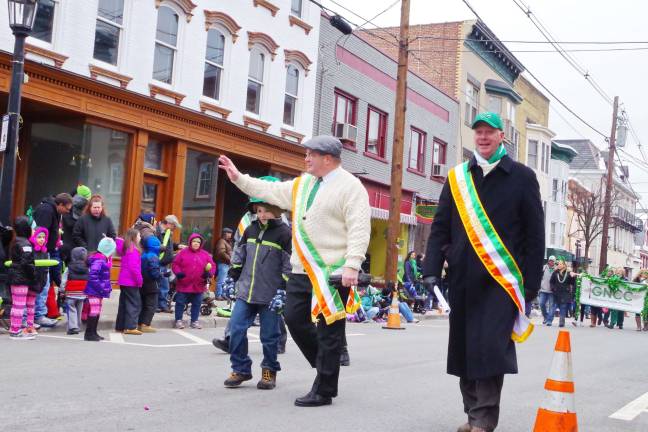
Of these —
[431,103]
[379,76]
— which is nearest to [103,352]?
[379,76]

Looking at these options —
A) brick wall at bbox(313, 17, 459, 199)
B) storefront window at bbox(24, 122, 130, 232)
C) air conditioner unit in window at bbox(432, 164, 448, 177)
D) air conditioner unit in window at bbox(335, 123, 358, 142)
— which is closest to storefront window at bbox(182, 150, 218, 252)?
storefront window at bbox(24, 122, 130, 232)

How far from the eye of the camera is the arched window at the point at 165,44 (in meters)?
17.5

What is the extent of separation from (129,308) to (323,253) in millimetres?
5756

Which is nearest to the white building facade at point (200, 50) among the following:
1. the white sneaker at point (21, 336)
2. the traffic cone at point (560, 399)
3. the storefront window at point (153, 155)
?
the storefront window at point (153, 155)

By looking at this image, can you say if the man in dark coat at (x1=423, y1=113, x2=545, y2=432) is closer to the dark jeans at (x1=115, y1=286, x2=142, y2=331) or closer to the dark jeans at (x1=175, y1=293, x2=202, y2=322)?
the dark jeans at (x1=115, y1=286, x2=142, y2=331)

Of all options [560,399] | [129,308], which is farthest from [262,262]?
[129,308]

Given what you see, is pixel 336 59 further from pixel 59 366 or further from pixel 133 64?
pixel 59 366

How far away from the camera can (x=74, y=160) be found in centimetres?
1622

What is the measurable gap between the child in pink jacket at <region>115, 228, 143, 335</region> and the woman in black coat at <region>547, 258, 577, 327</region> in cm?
1270

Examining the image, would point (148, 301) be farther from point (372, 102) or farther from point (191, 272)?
point (372, 102)

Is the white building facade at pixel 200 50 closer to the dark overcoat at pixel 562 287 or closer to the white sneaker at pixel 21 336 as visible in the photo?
the white sneaker at pixel 21 336

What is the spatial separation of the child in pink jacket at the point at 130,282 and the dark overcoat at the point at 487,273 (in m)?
6.30

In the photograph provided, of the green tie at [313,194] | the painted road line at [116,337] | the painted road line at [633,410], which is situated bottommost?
the painted road line at [116,337]

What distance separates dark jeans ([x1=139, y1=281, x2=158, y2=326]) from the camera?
37.3ft
